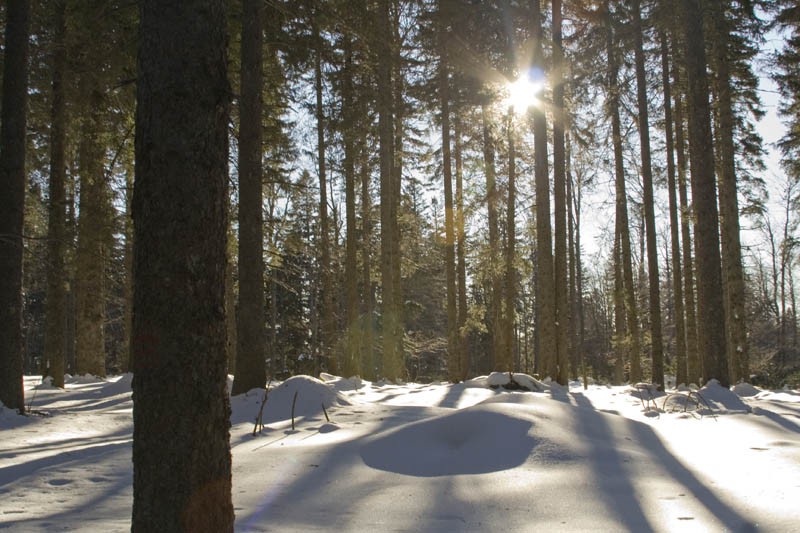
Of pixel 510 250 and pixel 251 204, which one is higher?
pixel 510 250

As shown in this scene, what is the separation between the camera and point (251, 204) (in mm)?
7723

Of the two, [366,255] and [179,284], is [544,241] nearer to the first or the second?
[366,255]

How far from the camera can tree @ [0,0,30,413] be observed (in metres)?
6.59

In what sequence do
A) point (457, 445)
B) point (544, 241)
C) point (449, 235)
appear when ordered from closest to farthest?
point (457, 445) < point (544, 241) < point (449, 235)

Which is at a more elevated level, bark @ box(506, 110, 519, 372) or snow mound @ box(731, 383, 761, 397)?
bark @ box(506, 110, 519, 372)

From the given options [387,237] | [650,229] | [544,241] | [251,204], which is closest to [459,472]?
[251,204]

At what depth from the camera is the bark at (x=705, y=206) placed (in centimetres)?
968

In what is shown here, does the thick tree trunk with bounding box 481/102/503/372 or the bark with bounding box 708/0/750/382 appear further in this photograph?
the thick tree trunk with bounding box 481/102/503/372

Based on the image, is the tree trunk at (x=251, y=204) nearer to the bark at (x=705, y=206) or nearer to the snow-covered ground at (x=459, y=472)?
the snow-covered ground at (x=459, y=472)

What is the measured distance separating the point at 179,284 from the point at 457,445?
314 cm

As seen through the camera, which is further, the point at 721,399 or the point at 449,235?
the point at 449,235

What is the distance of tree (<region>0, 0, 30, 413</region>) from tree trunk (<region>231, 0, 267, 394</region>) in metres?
2.67

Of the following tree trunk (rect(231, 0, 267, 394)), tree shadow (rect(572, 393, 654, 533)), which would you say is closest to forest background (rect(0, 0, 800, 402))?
tree trunk (rect(231, 0, 267, 394))

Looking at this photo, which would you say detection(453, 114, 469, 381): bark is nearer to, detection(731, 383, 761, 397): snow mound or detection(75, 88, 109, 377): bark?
detection(731, 383, 761, 397): snow mound
